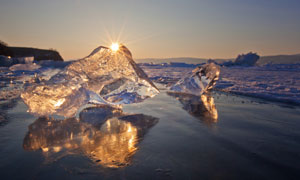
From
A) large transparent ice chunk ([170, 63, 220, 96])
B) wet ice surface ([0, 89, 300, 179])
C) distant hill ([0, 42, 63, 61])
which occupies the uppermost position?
distant hill ([0, 42, 63, 61])

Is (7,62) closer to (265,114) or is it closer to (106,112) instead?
(106,112)

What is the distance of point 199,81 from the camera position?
4309mm

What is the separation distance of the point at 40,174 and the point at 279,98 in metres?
3.93

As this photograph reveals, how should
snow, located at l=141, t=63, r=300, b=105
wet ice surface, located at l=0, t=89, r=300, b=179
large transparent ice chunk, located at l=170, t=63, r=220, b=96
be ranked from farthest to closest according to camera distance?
large transparent ice chunk, located at l=170, t=63, r=220, b=96, snow, located at l=141, t=63, r=300, b=105, wet ice surface, located at l=0, t=89, r=300, b=179

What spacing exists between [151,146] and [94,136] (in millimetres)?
518

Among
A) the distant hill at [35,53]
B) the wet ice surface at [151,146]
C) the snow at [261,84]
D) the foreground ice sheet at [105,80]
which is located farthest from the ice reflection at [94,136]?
the distant hill at [35,53]

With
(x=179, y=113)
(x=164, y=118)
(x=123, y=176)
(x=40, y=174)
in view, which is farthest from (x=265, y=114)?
(x=40, y=174)

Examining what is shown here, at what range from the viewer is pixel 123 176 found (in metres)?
1.07

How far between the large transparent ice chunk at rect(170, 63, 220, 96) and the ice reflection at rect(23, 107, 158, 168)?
7.13 feet

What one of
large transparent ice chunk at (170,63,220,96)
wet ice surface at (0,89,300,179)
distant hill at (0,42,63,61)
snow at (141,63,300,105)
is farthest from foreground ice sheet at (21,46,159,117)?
distant hill at (0,42,63,61)

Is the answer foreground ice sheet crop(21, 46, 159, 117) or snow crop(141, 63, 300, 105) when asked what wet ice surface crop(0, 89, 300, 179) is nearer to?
foreground ice sheet crop(21, 46, 159, 117)

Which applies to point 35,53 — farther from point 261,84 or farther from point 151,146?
point 151,146

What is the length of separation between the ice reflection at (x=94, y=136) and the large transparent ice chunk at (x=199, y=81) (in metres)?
2.17

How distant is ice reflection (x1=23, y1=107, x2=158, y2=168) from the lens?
1329 millimetres
